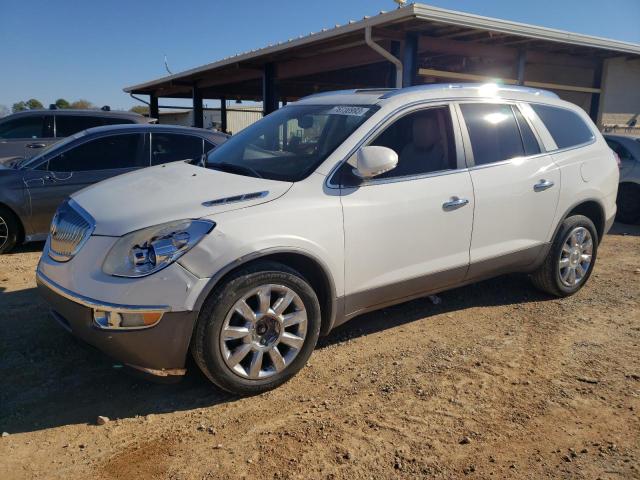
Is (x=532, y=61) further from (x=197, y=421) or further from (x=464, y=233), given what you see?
(x=197, y=421)

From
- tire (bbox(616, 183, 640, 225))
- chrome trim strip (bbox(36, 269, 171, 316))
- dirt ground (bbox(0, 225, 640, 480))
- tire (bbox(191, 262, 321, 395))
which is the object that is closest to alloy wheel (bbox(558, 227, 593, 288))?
dirt ground (bbox(0, 225, 640, 480))

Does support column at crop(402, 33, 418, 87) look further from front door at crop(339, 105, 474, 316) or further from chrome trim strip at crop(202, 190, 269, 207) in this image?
chrome trim strip at crop(202, 190, 269, 207)

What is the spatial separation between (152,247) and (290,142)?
1541 millimetres

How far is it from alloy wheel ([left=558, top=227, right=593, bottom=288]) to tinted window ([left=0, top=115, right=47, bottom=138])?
8114 mm

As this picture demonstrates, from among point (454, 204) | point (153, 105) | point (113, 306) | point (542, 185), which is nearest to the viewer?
point (113, 306)

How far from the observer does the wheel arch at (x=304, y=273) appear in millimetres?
2875

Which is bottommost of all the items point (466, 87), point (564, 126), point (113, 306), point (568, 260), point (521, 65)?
point (568, 260)

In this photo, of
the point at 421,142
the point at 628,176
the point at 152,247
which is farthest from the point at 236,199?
the point at 628,176

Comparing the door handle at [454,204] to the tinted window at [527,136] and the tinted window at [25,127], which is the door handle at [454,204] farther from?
the tinted window at [25,127]

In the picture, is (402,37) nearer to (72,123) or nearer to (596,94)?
(72,123)

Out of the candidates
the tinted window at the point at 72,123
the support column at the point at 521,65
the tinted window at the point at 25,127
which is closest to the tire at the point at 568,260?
the support column at the point at 521,65

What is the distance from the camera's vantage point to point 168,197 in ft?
10.3

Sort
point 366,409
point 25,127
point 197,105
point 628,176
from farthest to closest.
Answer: point 197,105
point 628,176
point 25,127
point 366,409

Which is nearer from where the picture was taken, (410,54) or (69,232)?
(69,232)
